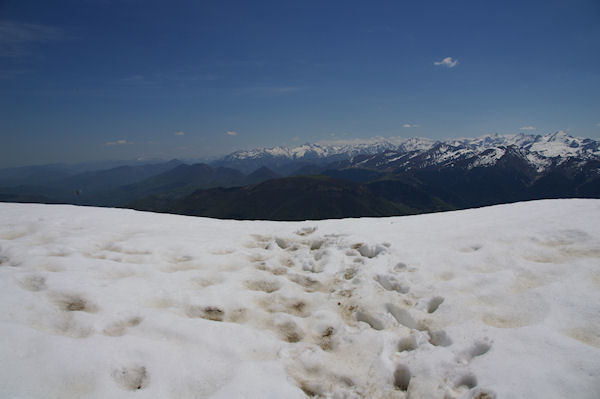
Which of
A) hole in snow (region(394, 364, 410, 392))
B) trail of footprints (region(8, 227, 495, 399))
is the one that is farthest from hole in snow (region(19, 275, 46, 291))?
hole in snow (region(394, 364, 410, 392))

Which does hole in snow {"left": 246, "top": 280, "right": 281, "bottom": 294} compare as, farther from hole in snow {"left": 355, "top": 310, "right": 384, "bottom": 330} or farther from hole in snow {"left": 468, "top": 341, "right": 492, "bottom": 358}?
hole in snow {"left": 468, "top": 341, "right": 492, "bottom": 358}

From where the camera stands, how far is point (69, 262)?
6988 millimetres

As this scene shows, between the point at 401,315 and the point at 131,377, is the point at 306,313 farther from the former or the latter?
the point at 131,377

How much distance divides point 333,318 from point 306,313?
1.98ft

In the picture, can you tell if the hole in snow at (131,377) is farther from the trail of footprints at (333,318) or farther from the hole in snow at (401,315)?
the hole in snow at (401,315)

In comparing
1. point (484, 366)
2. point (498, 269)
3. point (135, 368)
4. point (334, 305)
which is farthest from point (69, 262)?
point (498, 269)

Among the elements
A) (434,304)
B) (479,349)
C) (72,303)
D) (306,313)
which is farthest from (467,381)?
(72,303)

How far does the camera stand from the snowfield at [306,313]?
12.8 ft

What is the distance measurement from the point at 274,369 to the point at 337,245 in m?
5.50

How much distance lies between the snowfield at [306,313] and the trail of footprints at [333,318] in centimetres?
3

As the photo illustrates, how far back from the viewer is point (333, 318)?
19.0ft

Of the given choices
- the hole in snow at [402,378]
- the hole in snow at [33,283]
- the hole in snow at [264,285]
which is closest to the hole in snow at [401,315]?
the hole in snow at [402,378]

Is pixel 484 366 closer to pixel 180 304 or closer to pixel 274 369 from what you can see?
pixel 274 369

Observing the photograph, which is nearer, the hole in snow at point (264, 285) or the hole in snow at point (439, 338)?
the hole in snow at point (439, 338)
